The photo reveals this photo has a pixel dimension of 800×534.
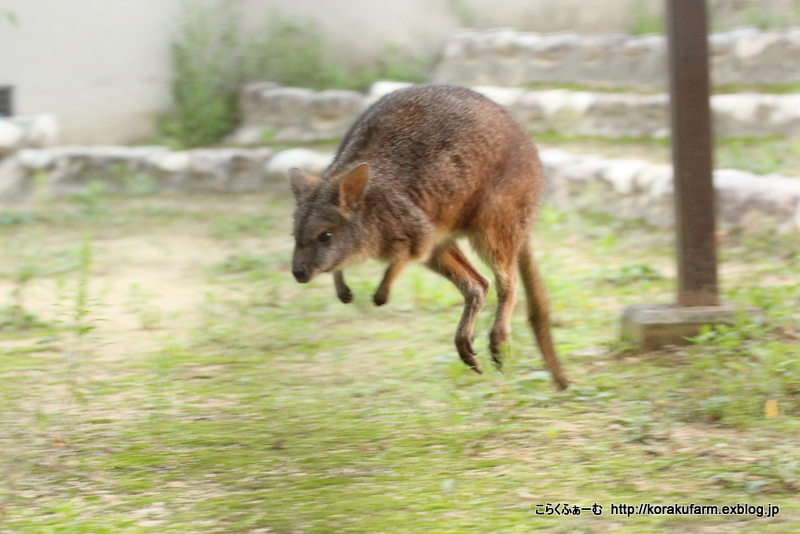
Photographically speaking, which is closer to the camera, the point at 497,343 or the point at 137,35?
the point at 497,343

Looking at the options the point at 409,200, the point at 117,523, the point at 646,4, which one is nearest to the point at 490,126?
the point at 409,200

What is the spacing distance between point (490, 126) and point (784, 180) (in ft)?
12.0

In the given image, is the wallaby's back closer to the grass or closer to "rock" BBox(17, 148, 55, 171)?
the grass

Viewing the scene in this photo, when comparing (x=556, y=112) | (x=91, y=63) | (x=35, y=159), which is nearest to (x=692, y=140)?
(x=556, y=112)

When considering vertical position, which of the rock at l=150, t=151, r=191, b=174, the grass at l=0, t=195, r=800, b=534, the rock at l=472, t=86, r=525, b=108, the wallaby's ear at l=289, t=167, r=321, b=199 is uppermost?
the rock at l=472, t=86, r=525, b=108

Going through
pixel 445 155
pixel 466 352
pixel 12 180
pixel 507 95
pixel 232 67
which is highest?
pixel 232 67

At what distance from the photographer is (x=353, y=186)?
433 cm

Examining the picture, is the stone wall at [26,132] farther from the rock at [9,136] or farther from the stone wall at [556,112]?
the stone wall at [556,112]

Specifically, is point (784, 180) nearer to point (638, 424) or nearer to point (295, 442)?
point (638, 424)

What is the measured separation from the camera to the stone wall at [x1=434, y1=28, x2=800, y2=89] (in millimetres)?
9844

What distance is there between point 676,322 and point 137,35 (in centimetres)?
840

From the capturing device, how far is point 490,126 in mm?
4664

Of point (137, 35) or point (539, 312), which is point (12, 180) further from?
point (539, 312)

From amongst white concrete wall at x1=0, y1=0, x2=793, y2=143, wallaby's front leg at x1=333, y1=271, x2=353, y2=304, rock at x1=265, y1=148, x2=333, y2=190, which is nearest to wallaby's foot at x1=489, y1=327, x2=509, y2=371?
wallaby's front leg at x1=333, y1=271, x2=353, y2=304
